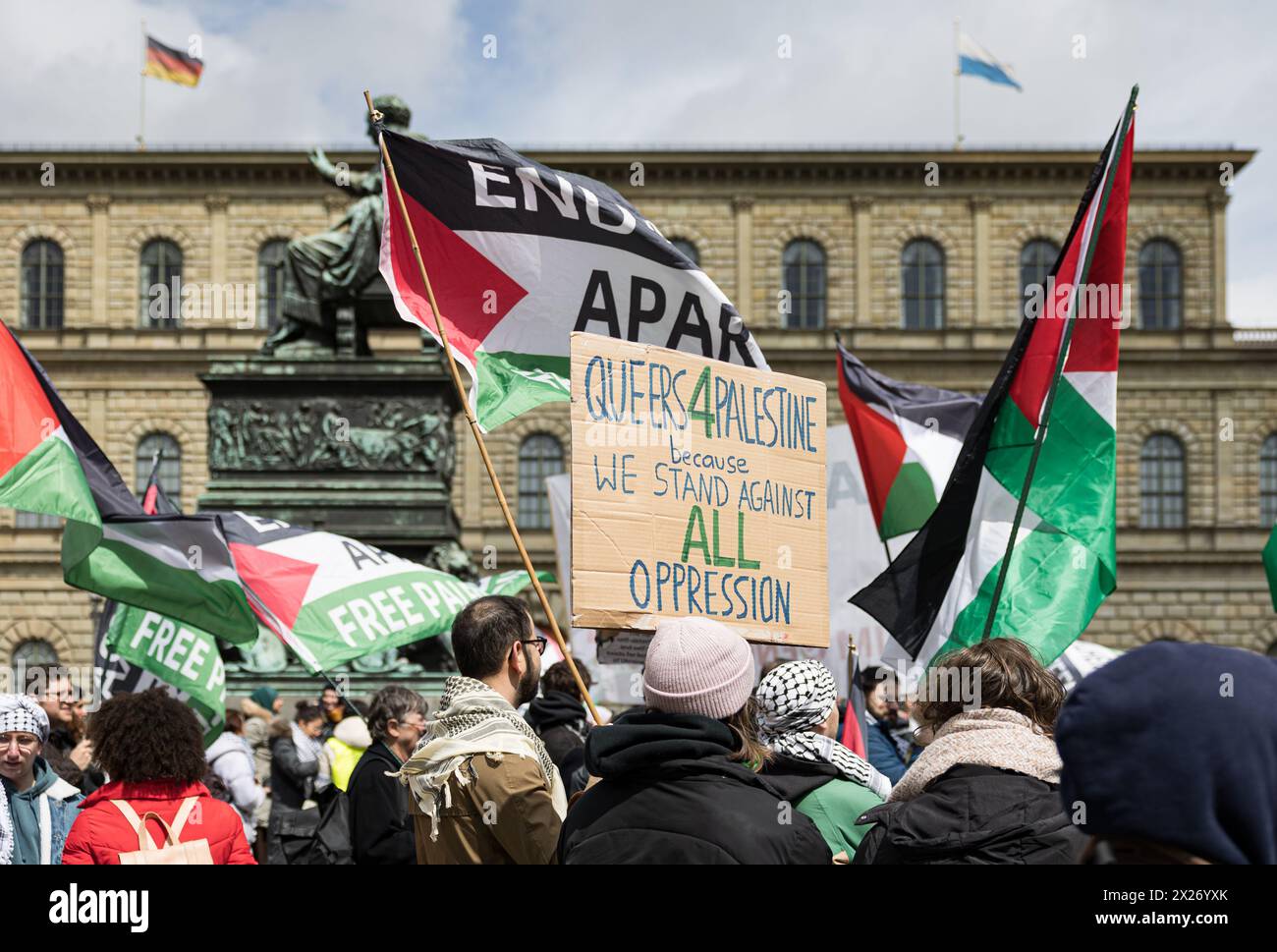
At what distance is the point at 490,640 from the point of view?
3996 millimetres

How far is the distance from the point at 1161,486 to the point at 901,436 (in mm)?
33260

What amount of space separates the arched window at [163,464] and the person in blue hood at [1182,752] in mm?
38962

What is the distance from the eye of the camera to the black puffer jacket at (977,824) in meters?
2.96

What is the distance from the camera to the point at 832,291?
1619 inches

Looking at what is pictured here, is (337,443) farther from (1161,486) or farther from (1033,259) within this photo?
(1033,259)

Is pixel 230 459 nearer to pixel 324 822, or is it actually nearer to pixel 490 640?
pixel 324 822

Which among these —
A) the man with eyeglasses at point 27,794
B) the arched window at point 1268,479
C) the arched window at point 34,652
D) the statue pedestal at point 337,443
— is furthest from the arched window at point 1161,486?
the man with eyeglasses at point 27,794

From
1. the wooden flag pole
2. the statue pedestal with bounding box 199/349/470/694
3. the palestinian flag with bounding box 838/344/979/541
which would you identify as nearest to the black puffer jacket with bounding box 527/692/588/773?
the wooden flag pole

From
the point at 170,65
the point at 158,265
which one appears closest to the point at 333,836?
the point at 170,65

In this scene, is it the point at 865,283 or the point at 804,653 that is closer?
the point at 804,653

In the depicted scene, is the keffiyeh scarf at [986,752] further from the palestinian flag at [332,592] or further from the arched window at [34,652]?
the arched window at [34,652]

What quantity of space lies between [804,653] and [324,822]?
14.3ft
